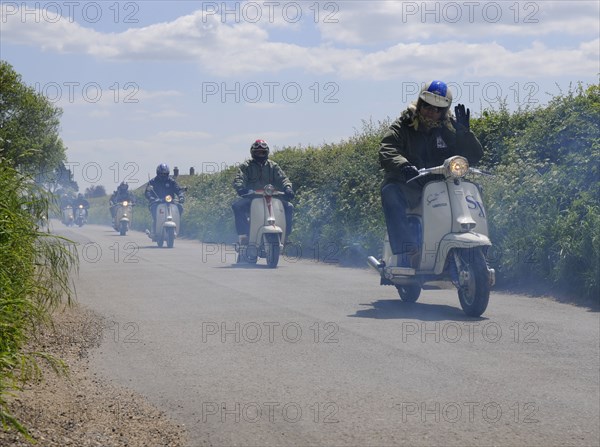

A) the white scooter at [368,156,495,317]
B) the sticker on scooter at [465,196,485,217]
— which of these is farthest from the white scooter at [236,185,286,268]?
the sticker on scooter at [465,196,485,217]

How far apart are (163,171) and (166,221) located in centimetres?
151

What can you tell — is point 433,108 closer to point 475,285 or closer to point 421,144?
point 421,144

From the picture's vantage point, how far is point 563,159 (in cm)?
1277

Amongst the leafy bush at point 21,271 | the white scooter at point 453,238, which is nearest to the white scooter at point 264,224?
the white scooter at point 453,238

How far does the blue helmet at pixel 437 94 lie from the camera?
32.8 feet

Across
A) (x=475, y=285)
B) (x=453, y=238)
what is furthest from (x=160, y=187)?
(x=475, y=285)

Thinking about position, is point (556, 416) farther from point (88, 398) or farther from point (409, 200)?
point (409, 200)

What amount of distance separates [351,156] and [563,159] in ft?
27.4

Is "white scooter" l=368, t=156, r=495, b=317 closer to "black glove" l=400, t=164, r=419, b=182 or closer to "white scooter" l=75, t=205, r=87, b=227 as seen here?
"black glove" l=400, t=164, r=419, b=182

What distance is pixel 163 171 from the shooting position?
26.2 m

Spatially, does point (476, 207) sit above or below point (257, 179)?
below

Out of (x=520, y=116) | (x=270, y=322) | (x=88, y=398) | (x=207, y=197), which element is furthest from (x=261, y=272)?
(x=207, y=197)

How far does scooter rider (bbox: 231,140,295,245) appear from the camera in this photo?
1814 centimetres

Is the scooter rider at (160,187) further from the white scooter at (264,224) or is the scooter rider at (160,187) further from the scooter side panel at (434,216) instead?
the scooter side panel at (434,216)
